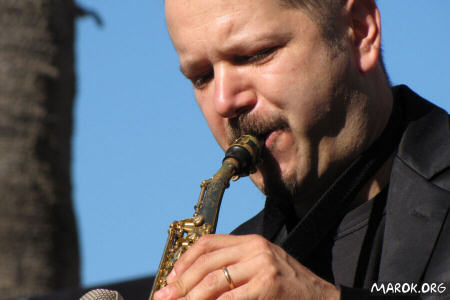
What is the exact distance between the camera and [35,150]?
552 centimetres

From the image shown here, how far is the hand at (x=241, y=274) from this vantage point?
226 centimetres

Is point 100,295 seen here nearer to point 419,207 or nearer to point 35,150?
point 419,207

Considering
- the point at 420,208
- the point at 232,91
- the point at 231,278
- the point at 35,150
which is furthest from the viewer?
the point at 35,150

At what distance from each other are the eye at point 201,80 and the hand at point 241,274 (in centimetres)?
91

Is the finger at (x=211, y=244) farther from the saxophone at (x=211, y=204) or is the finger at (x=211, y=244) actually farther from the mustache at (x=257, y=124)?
the mustache at (x=257, y=124)

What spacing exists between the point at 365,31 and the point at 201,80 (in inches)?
27.7

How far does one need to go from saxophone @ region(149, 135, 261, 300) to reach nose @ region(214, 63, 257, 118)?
139 millimetres

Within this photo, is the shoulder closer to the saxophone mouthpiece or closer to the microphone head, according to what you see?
the saxophone mouthpiece

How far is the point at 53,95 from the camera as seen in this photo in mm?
5730

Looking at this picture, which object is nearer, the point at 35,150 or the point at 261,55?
the point at 261,55

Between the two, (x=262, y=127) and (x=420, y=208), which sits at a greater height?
(x=262, y=127)

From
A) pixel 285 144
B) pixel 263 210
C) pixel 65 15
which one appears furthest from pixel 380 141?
pixel 65 15

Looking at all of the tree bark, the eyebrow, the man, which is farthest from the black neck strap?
the tree bark

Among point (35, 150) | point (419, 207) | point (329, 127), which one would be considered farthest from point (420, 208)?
point (35, 150)
